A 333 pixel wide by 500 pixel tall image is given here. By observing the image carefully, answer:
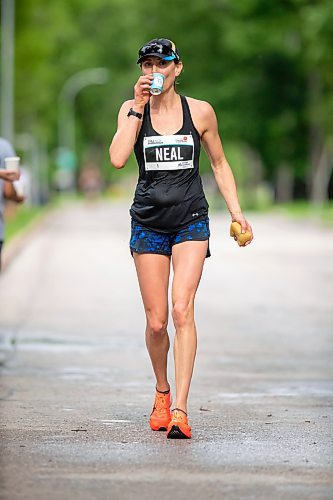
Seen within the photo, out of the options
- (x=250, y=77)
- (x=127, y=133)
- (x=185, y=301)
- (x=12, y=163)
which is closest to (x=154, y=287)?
(x=185, y=301)

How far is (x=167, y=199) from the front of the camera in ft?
26.6

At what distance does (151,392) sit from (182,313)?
2.06 m

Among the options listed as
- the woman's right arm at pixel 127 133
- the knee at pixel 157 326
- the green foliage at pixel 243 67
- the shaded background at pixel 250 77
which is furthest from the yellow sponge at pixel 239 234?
the green foliage at pixel 243 67

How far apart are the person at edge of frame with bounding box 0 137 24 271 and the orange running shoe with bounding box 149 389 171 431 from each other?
111 inches

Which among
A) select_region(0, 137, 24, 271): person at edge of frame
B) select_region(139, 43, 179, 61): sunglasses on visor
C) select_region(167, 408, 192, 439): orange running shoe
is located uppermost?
select_region(139, 43, 179, 61): sunglasses on visor

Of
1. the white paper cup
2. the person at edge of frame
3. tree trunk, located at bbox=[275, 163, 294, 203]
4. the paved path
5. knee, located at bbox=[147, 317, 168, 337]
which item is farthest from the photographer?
tree trunk, located at bbox=[275, 163, 294, 203]

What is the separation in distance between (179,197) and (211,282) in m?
12.9

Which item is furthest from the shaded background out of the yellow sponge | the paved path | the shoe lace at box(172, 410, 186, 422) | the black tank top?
the shoe lace at box(172, 410, 186, 422)

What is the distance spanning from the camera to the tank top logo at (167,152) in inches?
318

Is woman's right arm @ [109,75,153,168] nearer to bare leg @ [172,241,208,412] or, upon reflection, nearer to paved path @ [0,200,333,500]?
bare leg @ [172,241,208,412]

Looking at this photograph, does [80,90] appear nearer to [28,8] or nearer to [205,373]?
[28,8]

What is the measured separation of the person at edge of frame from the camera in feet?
35.1

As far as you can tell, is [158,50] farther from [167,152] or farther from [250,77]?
[250,77]

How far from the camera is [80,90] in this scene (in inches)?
4400
